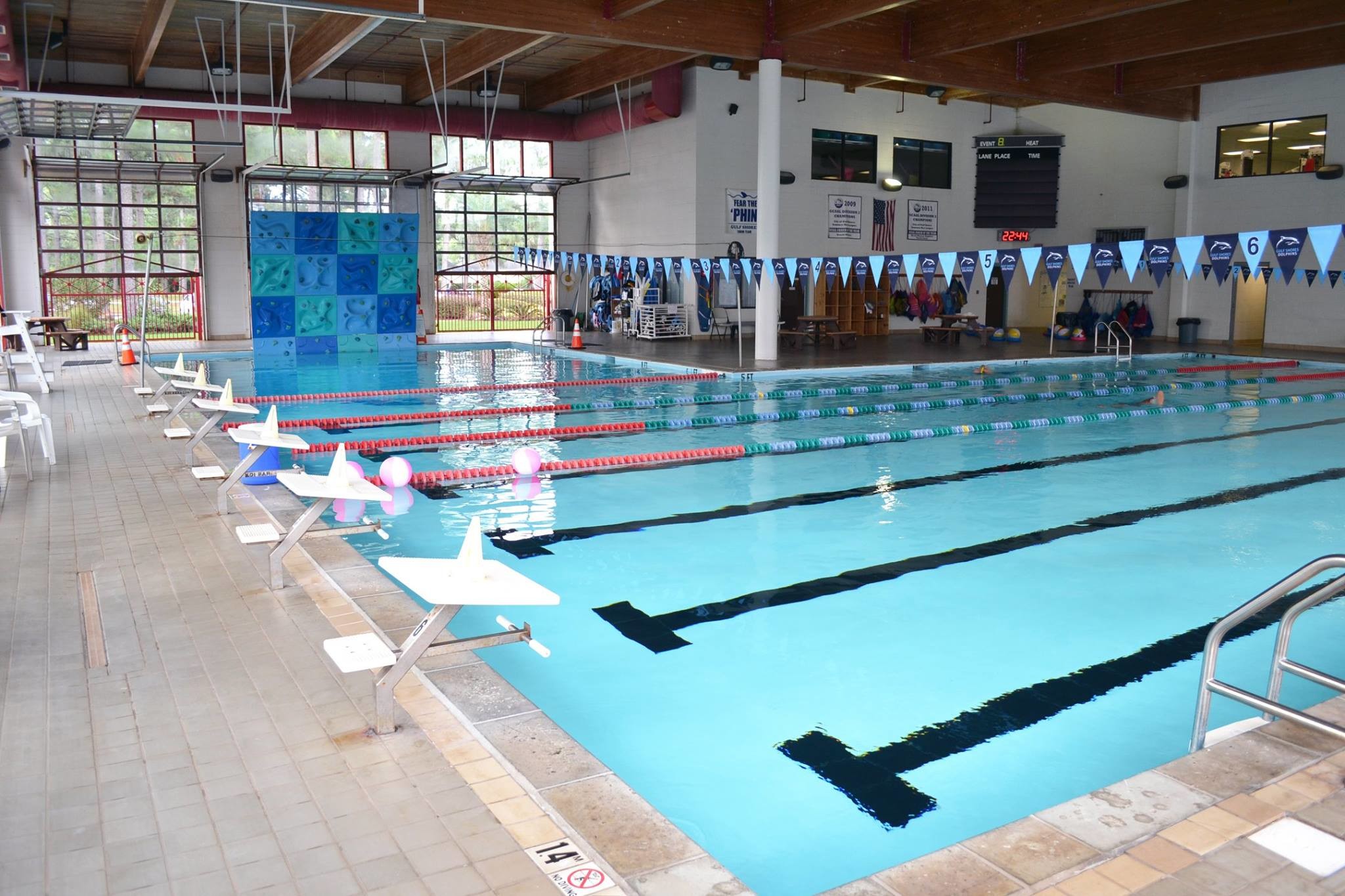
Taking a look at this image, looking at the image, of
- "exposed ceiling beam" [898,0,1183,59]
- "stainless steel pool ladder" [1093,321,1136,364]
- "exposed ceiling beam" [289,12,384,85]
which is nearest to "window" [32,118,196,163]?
"exposed ceiling beam" [289,12,384,85]

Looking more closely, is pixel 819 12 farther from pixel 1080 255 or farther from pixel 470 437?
pixel 470 437

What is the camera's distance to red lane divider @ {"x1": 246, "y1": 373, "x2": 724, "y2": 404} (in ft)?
39.7

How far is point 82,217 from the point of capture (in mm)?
18625

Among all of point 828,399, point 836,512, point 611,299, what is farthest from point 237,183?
point 836,512

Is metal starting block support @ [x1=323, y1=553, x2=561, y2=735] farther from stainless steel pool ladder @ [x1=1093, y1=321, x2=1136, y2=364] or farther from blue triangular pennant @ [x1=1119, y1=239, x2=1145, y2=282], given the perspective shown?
stainless steel pool ladder @ [x1=1093, y1=321, x2=1136, y2=364]

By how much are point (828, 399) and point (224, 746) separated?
10.5 meters

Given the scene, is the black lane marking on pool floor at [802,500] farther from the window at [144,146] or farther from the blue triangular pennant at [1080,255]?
the window at [144,146]

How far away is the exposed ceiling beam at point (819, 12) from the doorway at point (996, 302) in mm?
11322

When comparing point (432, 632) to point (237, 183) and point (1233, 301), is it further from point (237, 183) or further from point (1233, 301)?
point (1233, 301)

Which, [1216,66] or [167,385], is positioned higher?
[1216,66]

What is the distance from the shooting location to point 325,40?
49.3ft

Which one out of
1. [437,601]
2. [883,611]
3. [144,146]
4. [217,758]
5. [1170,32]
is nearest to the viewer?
[437,601]

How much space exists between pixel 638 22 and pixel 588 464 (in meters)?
7.65

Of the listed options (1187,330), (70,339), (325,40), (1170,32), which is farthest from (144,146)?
(1187,330)
